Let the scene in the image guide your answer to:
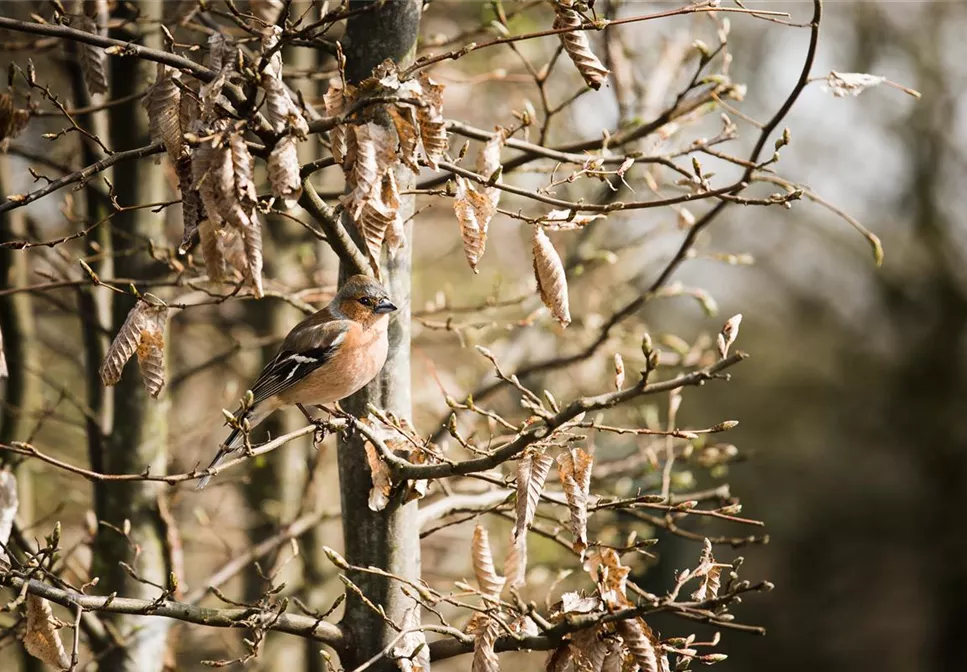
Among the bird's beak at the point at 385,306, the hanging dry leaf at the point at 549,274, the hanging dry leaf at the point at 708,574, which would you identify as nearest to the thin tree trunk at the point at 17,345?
the bird's beak at the point at 385,306

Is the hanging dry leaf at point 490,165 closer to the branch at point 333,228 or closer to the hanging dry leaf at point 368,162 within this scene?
the hanging dry leaf at point 368,162

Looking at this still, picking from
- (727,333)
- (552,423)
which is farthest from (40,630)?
(727,333)

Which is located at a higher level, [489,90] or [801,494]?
[489,90]

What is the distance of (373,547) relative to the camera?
342 cm

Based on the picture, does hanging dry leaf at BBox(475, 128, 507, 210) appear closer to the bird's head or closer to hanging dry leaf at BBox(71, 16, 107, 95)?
the bird's head

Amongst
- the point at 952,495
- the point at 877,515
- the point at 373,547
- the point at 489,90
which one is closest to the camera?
the point at 373,547

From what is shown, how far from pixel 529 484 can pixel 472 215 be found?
801 mm

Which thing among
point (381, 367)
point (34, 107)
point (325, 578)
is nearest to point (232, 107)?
point (34, 107)

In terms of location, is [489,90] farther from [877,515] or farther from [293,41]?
[877,515]

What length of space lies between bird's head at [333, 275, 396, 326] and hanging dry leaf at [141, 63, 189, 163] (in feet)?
3.23

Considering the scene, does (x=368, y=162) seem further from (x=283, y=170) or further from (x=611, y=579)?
(x=611, y=579)

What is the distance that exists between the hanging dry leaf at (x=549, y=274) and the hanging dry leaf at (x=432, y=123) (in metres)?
0.39

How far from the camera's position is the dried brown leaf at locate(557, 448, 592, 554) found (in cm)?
250

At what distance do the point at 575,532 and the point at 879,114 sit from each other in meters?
14.8
